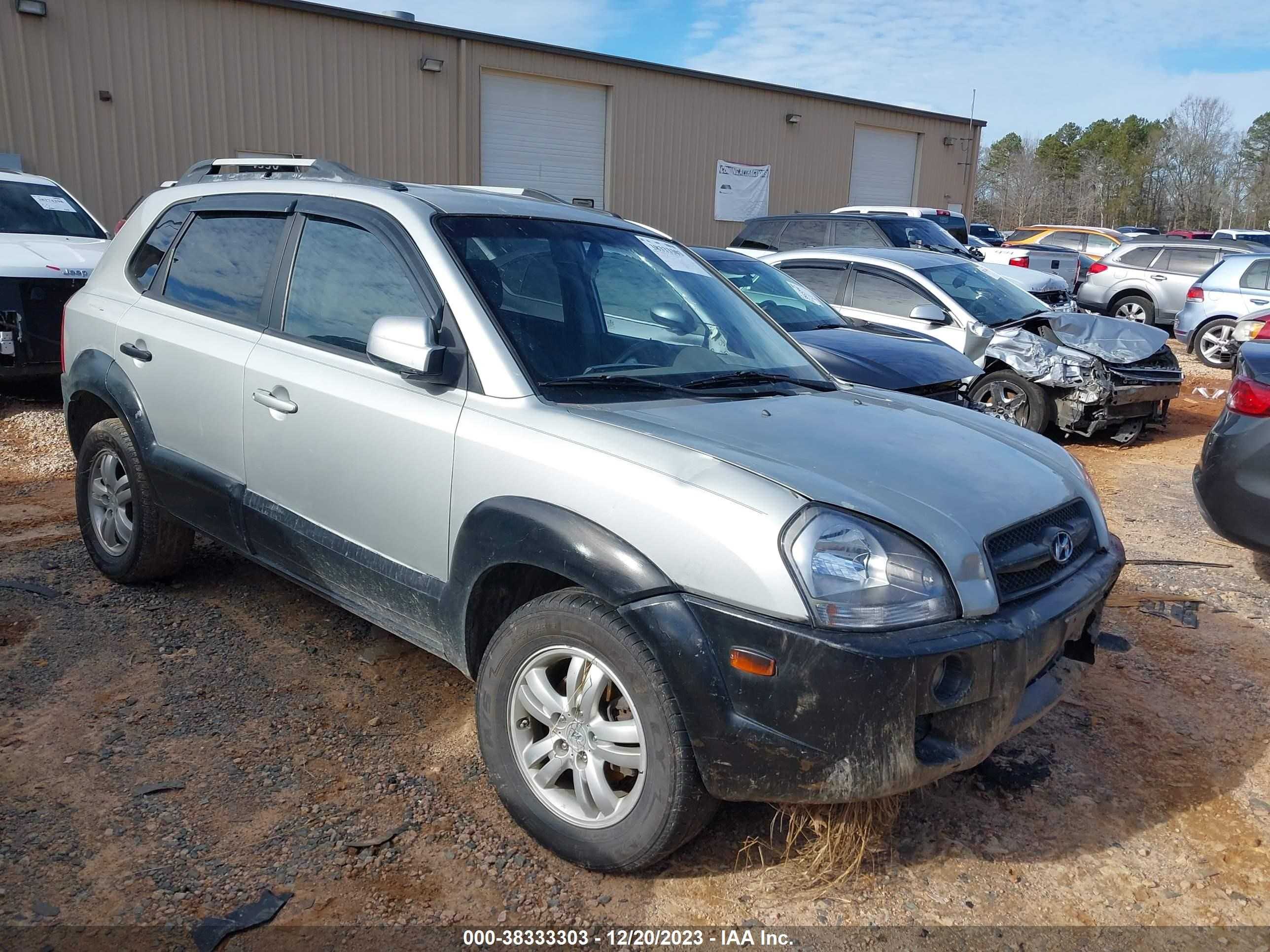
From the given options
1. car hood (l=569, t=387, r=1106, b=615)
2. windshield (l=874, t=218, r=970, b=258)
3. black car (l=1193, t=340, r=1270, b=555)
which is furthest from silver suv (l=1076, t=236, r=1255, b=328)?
car hood (l=569, t=387, r=1106, b=615)

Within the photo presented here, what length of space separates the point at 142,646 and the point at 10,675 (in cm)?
45

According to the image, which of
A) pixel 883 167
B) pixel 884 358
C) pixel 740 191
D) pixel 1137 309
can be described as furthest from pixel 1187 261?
pixel 884 358

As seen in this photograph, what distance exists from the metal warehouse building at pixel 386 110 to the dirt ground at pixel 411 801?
1188 centimetres

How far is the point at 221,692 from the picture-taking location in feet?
12.0

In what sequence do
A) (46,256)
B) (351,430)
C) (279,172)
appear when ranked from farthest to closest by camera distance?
(46,256) < (279,172) < (351,430)

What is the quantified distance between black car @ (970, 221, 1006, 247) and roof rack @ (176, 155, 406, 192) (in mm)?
23693

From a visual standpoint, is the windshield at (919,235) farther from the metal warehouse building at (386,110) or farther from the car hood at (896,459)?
the car hood at (896,459)

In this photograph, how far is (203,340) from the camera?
12.5 feet

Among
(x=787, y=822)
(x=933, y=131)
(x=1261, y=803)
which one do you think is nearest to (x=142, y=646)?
(x=787, y=822)

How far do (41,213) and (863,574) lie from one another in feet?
30.4

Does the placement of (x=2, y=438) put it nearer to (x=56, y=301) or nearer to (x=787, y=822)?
(x=56, y=301)

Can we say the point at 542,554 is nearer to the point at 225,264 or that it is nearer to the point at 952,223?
the point at 225,264

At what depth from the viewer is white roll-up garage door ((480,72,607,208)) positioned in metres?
18.3

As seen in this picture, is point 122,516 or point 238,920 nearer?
point 238,920
